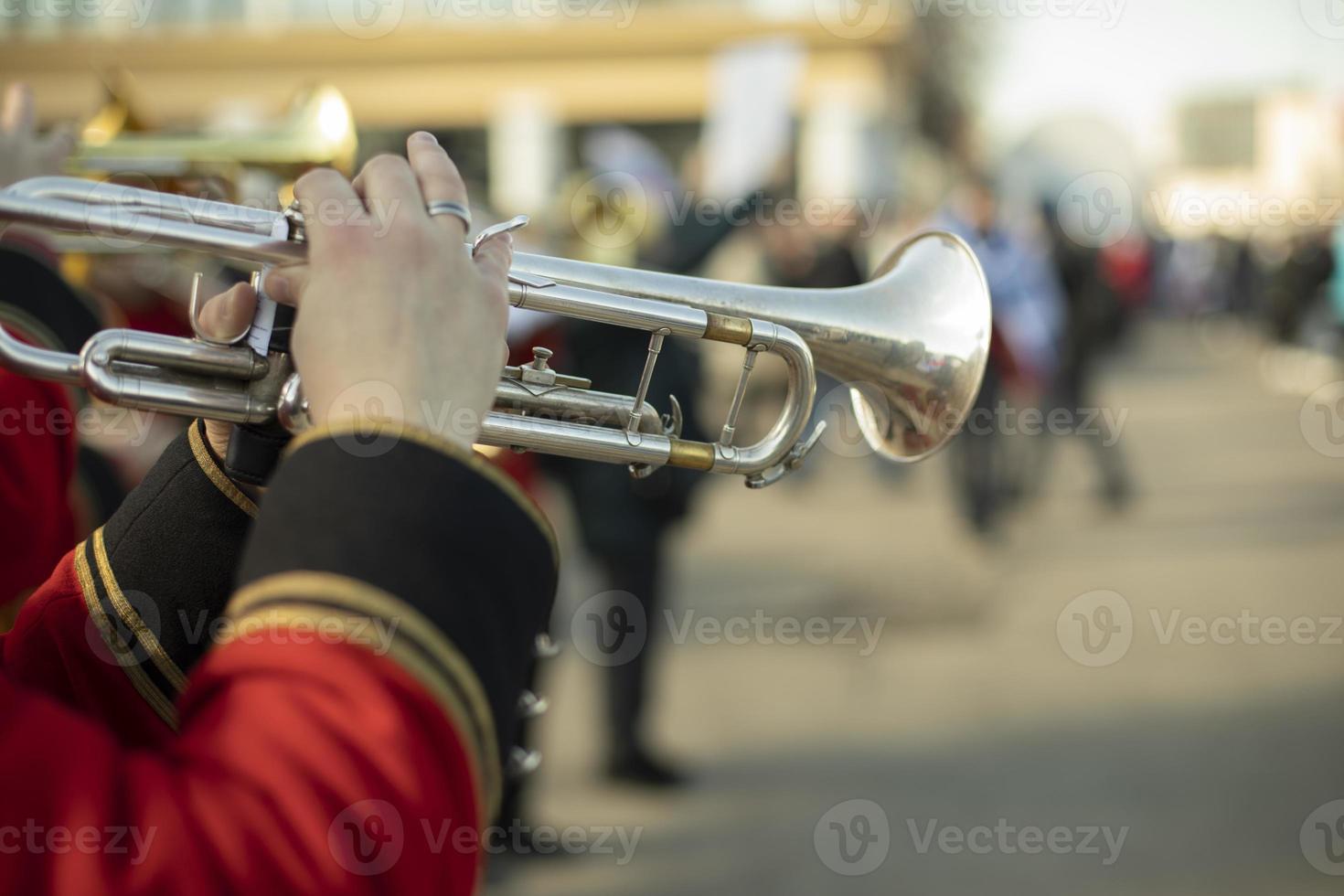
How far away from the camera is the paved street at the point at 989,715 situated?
10.8ft

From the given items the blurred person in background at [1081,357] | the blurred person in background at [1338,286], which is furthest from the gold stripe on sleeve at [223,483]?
the blurred person in background at [1338,286]

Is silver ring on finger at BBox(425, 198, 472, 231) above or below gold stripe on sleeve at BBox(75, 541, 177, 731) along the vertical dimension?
above

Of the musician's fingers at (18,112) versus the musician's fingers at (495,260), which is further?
the musician's fingers at (18,112)

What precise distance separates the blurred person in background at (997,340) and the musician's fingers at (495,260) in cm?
559

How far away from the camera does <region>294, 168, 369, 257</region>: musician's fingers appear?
0.94 meters

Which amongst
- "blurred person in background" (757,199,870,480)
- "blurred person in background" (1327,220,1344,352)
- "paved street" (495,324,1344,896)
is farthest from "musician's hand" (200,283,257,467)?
"blurred person in background" (1327,220,1344,352)

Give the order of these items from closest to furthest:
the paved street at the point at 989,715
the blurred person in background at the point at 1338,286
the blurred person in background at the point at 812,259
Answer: the paved street at the point at 989,715
the blurred person in background at the point at 812,259
the blurred person in background at the point at 1338,286

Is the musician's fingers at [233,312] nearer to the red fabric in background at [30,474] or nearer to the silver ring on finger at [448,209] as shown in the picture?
the silver ring on finger at [448,209]

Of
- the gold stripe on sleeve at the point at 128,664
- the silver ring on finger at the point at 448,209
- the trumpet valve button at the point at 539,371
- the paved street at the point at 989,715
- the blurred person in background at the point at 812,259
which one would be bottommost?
the paved street at the point at 989,715

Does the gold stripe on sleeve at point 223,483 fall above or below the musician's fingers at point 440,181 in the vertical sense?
below

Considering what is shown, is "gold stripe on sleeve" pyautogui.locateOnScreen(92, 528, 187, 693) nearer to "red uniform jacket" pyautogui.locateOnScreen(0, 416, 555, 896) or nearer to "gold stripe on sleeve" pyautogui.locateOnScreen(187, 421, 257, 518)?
"gold stripe on sleeve" pyautogui.locateOnScreen(187, 421, 257, 518)

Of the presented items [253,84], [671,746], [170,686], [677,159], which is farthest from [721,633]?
[253,84]

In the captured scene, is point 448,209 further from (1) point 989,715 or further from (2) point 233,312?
(1) point 989,715

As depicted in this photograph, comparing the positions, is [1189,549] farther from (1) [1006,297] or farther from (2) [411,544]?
(2) [411,544]
